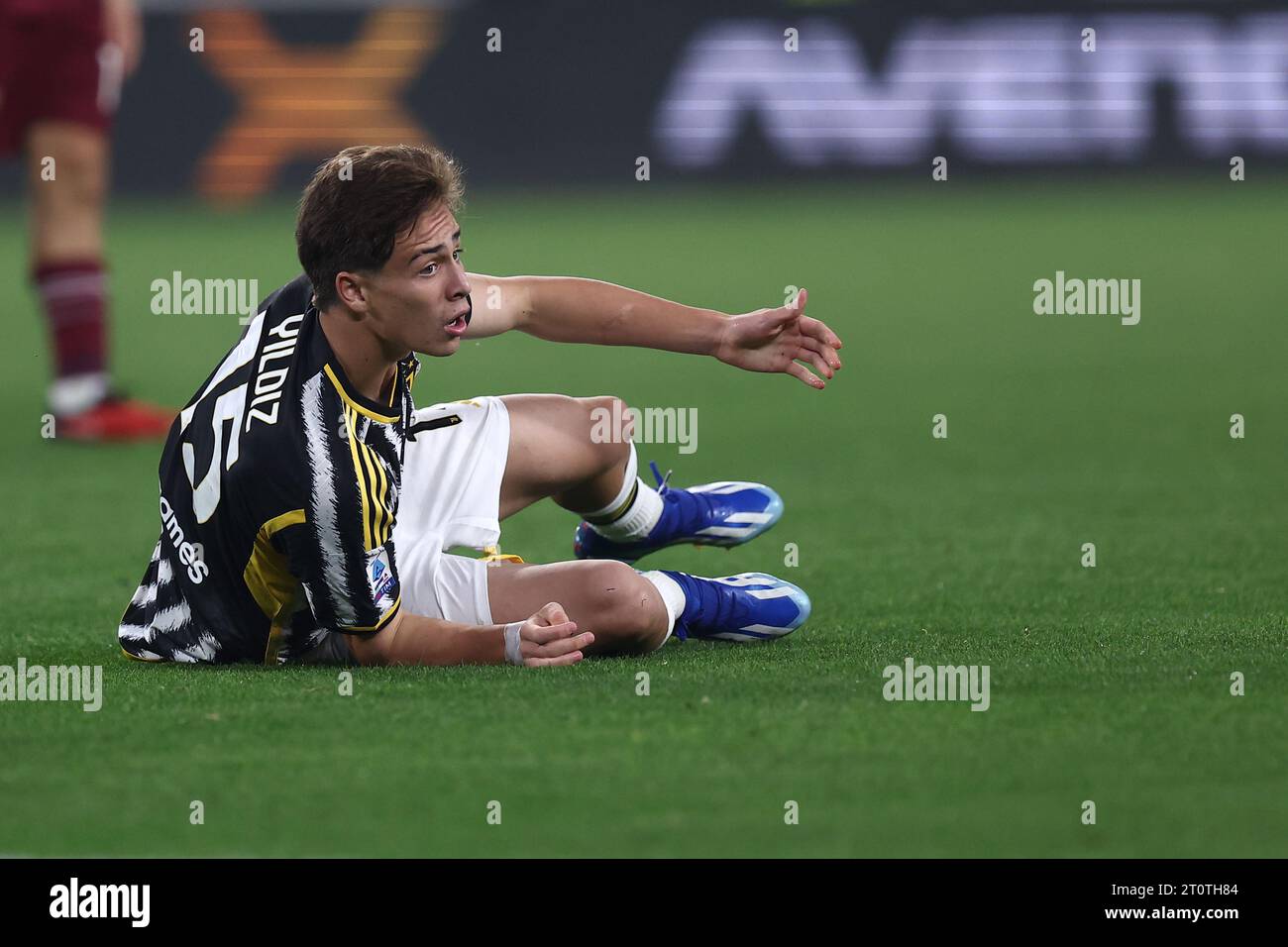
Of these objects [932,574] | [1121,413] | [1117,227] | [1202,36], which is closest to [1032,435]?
[1121,413]

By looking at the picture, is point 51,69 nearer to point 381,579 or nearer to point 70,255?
point 70,255

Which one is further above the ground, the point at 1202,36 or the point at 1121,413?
the point at 1202,36

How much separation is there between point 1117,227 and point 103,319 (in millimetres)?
8572

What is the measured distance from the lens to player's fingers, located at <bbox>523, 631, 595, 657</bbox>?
356 cm

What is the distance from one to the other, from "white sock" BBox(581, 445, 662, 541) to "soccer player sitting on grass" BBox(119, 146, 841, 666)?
35mm

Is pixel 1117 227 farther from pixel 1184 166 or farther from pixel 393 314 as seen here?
pixel 393 314

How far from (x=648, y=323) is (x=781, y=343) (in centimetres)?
30

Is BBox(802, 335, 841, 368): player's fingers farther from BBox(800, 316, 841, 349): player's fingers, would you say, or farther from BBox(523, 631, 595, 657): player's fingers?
BBox(523, 631, 595, 657): player's fingers

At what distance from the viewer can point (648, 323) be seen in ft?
12.6

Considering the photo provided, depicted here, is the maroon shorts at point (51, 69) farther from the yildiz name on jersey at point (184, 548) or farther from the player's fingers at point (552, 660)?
the player's fingers at point (552, 660)

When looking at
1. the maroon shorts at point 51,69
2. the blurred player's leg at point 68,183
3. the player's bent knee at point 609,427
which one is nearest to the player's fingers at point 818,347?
the player's bent knee at point 609,427

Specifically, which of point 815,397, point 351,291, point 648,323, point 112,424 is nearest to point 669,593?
point 648,323

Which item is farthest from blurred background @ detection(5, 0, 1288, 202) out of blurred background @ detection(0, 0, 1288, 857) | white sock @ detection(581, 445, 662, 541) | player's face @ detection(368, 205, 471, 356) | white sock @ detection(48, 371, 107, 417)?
player's face @ detection(368, 205, 471, 356)

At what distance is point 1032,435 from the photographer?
713cm
